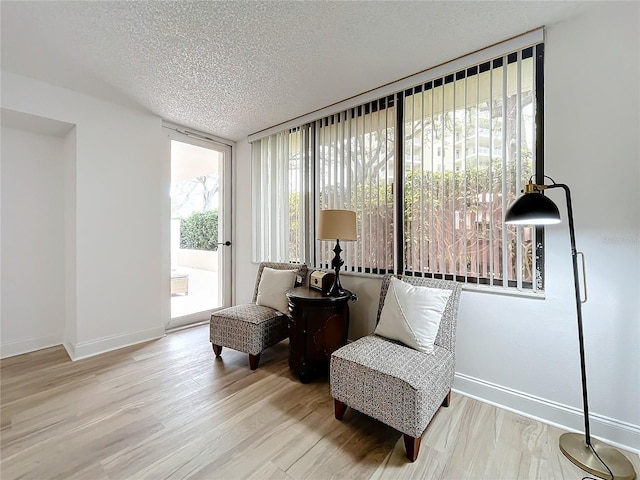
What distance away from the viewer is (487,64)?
6.75ft

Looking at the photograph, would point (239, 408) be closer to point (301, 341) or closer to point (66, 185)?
point (301, 341)

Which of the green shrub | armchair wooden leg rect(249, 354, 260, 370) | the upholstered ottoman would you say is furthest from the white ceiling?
armchair wooden leg rect(249, 354, 260, 370)

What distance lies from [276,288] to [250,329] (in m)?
0.49

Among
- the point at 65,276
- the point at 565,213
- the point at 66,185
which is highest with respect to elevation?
the point at 66,185

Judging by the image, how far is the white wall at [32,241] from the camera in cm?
275

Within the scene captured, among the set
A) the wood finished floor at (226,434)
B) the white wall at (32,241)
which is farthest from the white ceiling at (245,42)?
the wood finished floor at (226,434)

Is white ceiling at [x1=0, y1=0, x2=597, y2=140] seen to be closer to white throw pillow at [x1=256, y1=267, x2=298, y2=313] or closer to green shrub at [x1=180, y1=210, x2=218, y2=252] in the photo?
green shrub at [x1=180, y1=210, x2=218, y2=252]

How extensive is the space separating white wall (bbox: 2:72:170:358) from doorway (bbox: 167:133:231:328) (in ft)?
0.66

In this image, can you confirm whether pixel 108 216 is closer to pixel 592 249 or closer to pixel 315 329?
pixel 315 329

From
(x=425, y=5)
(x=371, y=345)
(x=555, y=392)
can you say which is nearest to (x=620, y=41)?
(x=425, y=5)

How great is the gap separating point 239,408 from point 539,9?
10.3 feet

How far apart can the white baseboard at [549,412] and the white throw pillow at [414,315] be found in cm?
61

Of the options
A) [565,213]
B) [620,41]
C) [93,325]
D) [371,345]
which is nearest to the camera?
[620,41]

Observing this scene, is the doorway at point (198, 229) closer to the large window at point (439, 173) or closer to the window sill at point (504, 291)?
the large window at point (439, 173)
